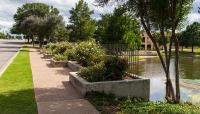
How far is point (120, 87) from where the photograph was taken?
37.4 feet

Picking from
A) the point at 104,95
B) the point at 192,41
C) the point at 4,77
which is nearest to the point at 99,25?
the point at 192,41

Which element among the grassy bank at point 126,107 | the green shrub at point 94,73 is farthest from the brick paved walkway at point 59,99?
the green shrub at point 94,73

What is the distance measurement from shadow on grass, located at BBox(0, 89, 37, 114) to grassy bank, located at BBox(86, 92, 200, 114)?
179 centimetres

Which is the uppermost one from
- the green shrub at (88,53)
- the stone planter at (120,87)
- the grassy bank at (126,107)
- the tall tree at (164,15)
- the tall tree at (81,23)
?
the tall tree at (81,23)

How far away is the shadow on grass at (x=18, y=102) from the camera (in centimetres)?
904

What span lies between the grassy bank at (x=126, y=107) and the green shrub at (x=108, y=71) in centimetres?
106

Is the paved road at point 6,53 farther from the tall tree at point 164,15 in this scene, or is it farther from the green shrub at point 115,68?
the tall tree at point 164,15

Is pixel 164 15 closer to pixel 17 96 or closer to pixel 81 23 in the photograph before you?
pixel 17 96

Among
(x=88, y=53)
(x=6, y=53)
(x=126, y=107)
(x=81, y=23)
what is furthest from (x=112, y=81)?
(x=81, y=23)

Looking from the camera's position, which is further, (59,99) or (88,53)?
(88,53)

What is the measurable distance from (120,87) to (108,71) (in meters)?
0.98

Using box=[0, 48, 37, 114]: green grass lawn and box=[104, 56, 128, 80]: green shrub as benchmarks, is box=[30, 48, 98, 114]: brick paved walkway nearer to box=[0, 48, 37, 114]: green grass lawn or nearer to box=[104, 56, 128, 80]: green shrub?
box=[0, 48, 37, 114]: green grass lawn

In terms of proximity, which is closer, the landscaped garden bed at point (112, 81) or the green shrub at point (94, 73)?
the landscaped garden bed at point (112, 81)

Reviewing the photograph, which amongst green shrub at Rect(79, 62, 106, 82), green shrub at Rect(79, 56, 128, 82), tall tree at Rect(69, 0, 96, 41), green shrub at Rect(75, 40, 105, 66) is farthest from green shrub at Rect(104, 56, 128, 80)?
tall tree at Rect(69, 0, 96, 41)
